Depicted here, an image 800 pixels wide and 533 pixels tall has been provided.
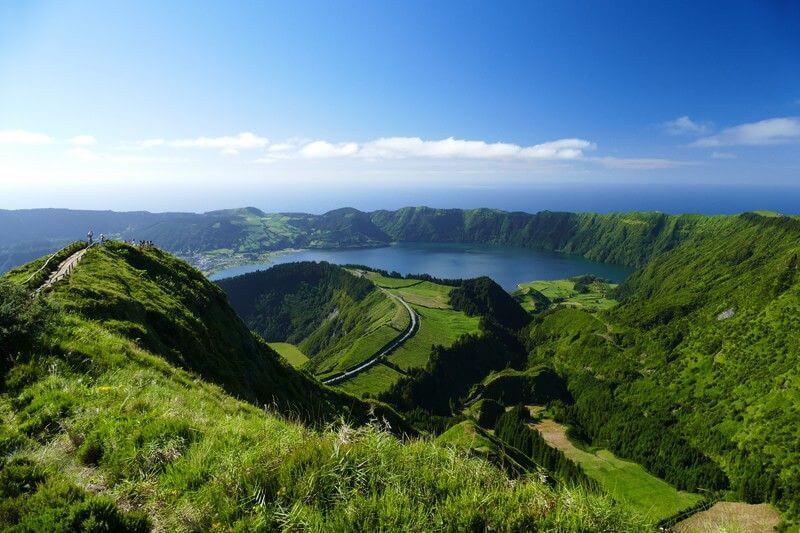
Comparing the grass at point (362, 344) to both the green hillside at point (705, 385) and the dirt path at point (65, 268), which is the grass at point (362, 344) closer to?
the green hillside at point (705, 385)

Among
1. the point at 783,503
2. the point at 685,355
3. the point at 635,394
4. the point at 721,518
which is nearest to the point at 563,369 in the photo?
the point at 635,394

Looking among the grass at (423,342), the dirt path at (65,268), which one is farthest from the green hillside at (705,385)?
the dirt path at (65,268)

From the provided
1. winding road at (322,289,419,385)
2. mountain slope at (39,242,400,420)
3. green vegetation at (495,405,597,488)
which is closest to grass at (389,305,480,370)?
winding road at (322,289,419,385)

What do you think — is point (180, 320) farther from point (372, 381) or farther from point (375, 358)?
point (375, 358)

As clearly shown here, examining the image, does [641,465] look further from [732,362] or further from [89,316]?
[89,316]

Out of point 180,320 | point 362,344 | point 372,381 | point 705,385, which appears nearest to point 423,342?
point 362,344

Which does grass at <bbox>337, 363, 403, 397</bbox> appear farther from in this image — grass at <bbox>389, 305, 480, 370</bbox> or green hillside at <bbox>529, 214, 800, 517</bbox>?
green hillside at <bbox>529, 214, 800, 517</bbox>

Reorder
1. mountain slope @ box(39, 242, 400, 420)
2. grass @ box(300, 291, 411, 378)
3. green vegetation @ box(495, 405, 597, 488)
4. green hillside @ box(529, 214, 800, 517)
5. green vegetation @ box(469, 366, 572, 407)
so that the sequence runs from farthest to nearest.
→ green vegetation @ box(469, 366, 572, 407) → grass @ box(300, 291, 411, 378) → green hillside @ box(529, 214, 800, 517) → green vegetation @ box(495, 405, 597, 488) → mountain slope @ box(39, 242, 400, 420)

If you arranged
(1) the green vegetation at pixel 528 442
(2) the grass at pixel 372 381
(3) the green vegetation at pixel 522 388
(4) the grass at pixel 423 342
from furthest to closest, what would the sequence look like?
(4) the grass at pixel 423 342
(3) the green vegetation at pixel 522 388
(2) the grass at pixel 372 381
(1) the green vegetation at pixel 528 442

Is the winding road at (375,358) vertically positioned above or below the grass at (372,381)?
above
